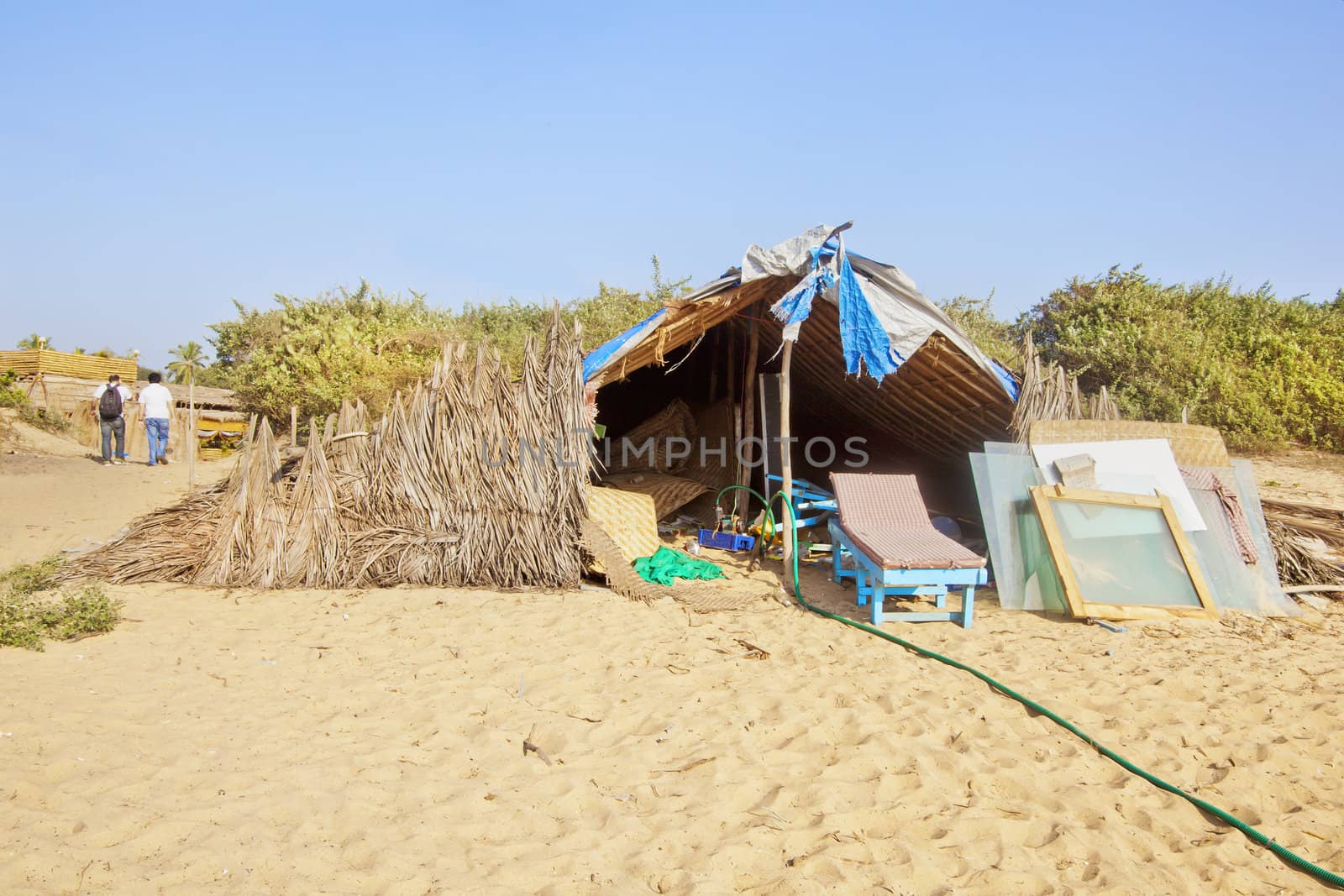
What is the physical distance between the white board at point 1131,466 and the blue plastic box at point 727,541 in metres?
2.46

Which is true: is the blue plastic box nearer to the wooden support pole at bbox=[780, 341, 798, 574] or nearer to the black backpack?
the wooden support pole at bbox=[780, 341, 798, 574]

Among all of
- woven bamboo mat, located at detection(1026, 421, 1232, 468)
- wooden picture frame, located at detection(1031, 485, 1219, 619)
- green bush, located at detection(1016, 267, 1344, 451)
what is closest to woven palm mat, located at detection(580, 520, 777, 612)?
wooden picture frame, located at detection(1031, 485, 1219, 619)

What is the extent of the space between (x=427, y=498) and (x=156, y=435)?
25.4 ft

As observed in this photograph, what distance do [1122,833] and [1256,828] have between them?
1.66 ft

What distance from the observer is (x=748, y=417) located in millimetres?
8047

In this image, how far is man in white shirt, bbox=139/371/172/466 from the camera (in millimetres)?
10883

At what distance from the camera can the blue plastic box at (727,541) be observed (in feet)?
22.8

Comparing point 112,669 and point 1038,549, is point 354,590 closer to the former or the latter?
point 112,669

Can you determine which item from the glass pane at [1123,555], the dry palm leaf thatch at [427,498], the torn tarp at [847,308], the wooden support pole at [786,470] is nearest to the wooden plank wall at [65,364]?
the dry palm leaf thatch at [427,498]

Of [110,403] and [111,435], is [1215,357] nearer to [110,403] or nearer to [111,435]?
[110,403]

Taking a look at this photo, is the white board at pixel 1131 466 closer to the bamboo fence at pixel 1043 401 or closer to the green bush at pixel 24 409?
the bamboo fence at pixel 1043 401

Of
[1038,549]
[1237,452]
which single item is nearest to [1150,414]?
[1237,452]

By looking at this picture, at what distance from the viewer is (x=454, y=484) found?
18.5 feet

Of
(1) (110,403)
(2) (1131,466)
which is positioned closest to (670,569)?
(2) (1131,466)
